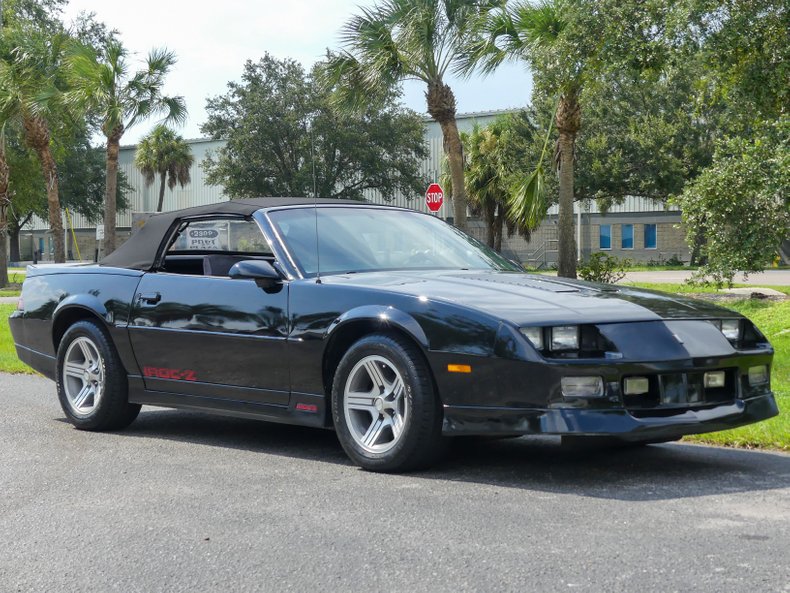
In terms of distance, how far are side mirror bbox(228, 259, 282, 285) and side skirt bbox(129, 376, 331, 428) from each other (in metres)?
0.66

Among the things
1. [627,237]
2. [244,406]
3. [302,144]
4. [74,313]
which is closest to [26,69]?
[302,144]

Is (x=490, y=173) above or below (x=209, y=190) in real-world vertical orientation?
below

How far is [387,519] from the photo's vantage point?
465cm

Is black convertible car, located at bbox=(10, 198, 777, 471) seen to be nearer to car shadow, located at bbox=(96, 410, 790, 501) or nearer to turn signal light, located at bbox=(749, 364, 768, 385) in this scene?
turn signal light, located at bbox=(749, 364, 768, 385)

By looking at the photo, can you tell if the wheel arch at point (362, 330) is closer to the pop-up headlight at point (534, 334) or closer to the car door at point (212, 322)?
the car door at point (212, 322)

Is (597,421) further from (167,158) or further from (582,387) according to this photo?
(167,158)

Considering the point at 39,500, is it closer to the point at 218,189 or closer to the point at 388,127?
the point at 388,127

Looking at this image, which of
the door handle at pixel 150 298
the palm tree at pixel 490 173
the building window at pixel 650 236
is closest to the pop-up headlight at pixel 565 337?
the door handle at pixel 150 298

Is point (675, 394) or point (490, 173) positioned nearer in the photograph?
point (675, 394)

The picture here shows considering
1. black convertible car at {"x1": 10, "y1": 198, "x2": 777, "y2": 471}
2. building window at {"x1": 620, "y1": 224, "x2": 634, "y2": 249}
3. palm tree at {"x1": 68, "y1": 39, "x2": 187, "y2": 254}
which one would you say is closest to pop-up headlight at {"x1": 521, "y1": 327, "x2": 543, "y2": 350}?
black convertible car at {"x1": 10, "y1": 198, "x2": 777, "y2": 471}

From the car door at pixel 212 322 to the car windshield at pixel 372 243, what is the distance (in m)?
0.23

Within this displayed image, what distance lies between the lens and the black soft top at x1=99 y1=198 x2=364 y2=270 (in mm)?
6855

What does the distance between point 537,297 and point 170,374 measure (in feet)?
8.00

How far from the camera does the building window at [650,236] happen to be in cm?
6012
